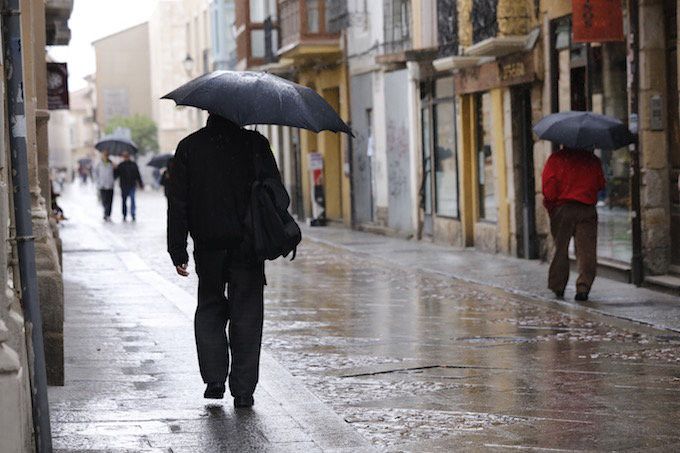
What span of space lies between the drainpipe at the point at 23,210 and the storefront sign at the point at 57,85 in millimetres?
18247

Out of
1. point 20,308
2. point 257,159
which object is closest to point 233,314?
point 257,159

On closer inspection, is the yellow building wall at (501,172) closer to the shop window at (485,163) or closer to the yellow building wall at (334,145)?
the shop window at (485,163)

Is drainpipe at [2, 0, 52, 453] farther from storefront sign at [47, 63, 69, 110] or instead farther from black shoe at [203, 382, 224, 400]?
storefront sign at [47, 63, 69, 110]

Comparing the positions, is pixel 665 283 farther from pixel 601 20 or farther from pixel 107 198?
pixel 107 198

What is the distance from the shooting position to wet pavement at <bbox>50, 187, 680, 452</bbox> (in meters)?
8.05

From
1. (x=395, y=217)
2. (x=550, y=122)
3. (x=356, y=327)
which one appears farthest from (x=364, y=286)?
(x=395, y=217)

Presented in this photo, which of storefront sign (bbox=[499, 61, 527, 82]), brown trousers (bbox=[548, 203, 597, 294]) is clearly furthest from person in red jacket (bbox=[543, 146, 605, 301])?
storefront sign (bbox=[499, 61, 527, 82])

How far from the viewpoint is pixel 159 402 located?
357 inches

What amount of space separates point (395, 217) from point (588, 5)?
12761mm

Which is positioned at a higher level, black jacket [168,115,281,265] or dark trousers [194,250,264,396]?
black jacket [168,115,281,265]

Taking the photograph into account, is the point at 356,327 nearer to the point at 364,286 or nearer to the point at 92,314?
the point at 92,314

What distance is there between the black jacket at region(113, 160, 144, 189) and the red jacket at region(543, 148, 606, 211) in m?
24.4

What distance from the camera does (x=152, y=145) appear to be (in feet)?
302

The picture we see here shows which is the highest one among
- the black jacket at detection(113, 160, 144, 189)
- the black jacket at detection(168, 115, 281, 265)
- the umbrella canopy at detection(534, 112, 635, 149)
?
the umbrella canopy at detection(534, 112, 635, 149)
